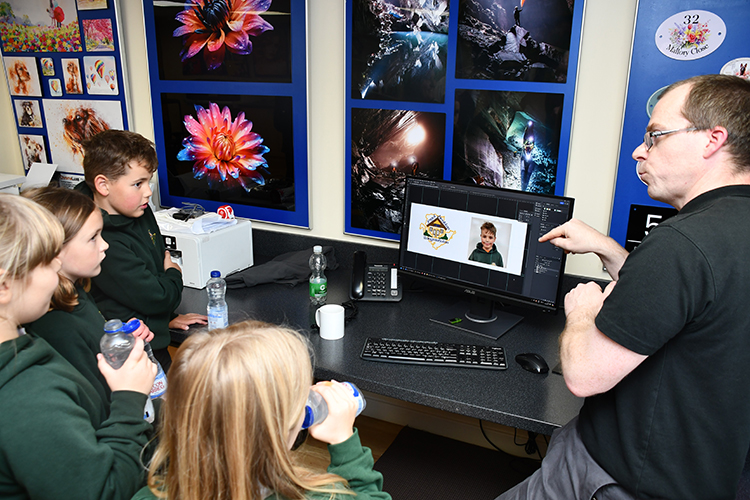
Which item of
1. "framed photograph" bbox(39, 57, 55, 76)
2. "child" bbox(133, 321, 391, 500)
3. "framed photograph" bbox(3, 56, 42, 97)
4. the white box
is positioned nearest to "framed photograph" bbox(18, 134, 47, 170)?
"framed photograph" bbox(3, 56, 42, 97)

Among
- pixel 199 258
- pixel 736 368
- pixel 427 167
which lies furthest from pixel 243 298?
pixel 736 368

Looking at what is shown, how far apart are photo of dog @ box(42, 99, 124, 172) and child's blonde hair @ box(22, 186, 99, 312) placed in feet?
5.11

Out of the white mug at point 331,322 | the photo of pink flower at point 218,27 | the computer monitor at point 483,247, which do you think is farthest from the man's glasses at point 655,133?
the photo of pink flower at point 218,27

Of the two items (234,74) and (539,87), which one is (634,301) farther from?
(234,74)

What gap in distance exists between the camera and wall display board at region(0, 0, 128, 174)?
266 cm

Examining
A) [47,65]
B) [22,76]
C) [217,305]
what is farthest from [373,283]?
[22,76]

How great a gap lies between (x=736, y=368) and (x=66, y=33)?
10.3ft

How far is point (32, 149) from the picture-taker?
2.96 meters

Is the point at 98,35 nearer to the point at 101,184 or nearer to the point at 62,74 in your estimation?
the point at 62,74

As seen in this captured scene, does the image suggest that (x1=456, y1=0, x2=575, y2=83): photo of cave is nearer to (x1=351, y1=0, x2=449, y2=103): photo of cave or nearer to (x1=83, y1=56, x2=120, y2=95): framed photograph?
(x1=351, y1=0, x2=449, y2=103): photo of cave

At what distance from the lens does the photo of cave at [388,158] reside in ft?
7.07

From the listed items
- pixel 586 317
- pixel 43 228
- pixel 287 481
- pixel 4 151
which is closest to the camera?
pixel 287 481

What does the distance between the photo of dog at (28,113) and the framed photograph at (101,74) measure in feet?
1.30

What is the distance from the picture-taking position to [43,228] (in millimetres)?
989
